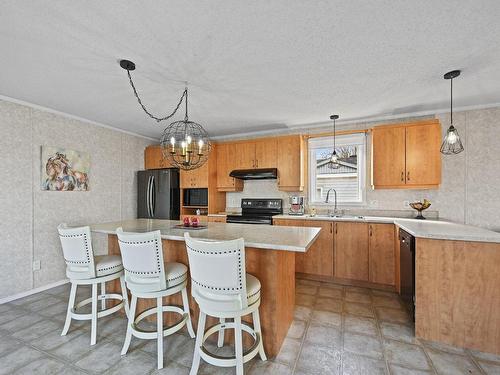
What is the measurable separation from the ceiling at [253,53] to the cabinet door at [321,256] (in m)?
1.72

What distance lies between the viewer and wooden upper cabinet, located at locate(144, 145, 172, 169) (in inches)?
189

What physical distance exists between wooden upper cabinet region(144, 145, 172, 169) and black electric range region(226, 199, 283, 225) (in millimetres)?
1772

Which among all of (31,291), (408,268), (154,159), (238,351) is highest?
(154,159)

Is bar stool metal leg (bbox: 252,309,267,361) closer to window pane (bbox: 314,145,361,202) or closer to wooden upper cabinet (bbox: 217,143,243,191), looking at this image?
window pane (bbox: 314,145,361,202)

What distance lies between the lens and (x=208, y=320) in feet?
6.97

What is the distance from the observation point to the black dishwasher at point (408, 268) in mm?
2265

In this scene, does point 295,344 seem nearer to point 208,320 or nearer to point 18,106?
point 208,320

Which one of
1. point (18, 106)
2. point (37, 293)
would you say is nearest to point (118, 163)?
point (18, 106)

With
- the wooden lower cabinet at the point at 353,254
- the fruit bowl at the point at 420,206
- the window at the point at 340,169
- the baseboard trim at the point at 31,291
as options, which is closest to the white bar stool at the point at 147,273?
the baseboard trim at the point at 31,291

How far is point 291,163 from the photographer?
4.05 metres

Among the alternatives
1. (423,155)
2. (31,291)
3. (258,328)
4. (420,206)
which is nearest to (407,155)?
(423,155)

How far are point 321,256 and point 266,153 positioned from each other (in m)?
1.94

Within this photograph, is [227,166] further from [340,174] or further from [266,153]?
[340,174]

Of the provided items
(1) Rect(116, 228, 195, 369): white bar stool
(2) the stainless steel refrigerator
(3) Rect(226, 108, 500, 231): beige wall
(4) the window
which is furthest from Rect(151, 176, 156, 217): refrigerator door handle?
(3) Rect(226, 108, 500, 231): beige wall
